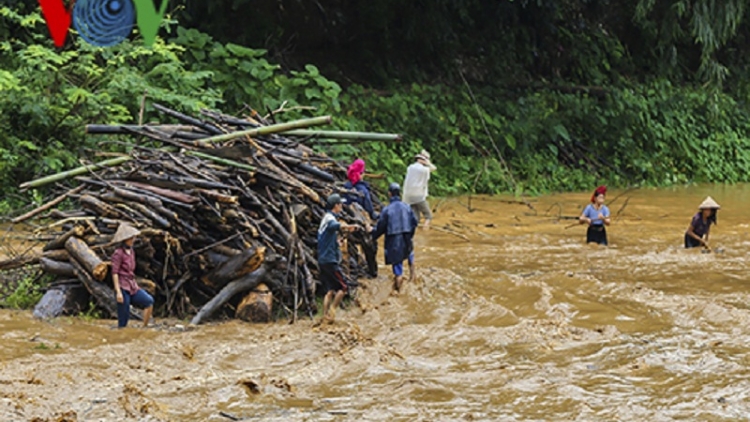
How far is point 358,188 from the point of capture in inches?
456

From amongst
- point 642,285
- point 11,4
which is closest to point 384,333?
point 642,285

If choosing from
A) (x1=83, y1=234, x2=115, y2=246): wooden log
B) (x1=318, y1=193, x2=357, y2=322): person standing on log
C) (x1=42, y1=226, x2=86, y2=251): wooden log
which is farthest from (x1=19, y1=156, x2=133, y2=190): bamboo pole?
(x1=318, y1=193, x2=357, y2=322): person standing on log

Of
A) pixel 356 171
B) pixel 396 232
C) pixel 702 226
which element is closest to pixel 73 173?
pixel 356 171

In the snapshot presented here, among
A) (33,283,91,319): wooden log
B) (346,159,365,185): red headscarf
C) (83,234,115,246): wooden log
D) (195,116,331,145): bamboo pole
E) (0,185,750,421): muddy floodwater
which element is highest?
(195,116,331,145): bamboo pole

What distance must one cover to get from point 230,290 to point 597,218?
21.6ft

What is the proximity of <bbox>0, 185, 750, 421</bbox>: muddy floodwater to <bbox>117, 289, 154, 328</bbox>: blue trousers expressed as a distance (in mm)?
163

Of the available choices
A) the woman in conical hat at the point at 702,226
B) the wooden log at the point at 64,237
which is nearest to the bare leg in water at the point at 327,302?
the wooden log at the point at 64,237

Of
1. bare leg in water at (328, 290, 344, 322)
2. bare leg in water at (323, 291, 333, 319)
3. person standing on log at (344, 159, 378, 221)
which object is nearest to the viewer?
bare leg in water at (328, 290, 344, 322)

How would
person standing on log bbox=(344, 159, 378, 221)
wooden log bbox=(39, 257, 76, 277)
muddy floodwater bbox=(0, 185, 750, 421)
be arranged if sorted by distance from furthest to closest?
1. person standing on log bbox=(344, 159, 378, 221)
2. wooden log bbox=(39, 257, 76, 277)
3. muddy floodwater bbox=(0, 185, 750, 421)

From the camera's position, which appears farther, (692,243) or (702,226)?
(692,243)

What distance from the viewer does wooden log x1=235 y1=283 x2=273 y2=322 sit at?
9484mm

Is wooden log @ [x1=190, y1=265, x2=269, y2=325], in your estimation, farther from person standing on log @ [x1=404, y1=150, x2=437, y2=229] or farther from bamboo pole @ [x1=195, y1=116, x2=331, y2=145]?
person standing on log @ [x1=404, y1=150, x2=437, y2=229]

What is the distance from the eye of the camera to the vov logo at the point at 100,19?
698 inches

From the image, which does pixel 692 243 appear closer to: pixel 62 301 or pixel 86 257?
pixel 86 257
